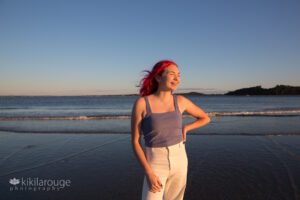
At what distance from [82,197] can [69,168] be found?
206 cm

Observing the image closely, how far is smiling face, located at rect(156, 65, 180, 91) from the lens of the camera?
8.20ft

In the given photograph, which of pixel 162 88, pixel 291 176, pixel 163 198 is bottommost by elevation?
pixel 291 176

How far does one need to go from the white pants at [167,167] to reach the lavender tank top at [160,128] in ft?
0.20

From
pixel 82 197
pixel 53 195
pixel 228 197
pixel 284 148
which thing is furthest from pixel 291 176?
pixel 53 195

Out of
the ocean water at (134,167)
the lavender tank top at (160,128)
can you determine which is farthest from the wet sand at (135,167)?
the lavender tank top at (160,128)

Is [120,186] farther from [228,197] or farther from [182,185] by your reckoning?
[182,185]

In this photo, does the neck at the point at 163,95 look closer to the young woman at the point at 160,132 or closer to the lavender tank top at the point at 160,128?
the young woman at the point at 160,132

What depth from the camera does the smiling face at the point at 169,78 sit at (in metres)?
2.50

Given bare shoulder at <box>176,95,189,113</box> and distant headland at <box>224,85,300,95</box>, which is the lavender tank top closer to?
bare shoulder at <box>176,95,189,113</box>

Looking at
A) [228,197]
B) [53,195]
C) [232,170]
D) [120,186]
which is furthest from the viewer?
[232,170]

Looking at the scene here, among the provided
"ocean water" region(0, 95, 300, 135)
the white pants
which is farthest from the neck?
"ocean water" region(0, 95, 300, 135)

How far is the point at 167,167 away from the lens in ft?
8.13

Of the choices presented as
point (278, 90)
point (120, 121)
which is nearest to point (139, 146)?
point (120, 121)

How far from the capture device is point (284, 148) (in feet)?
28.5
